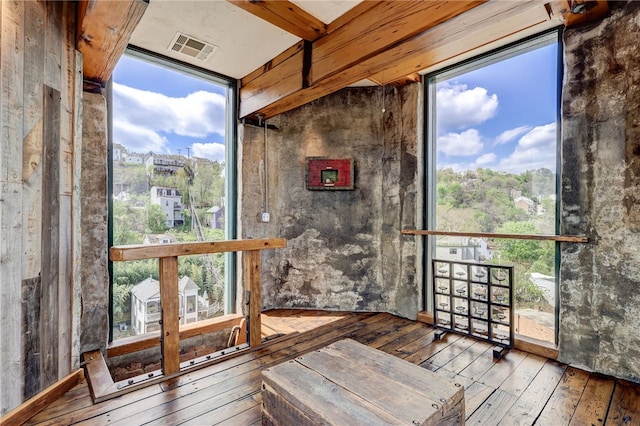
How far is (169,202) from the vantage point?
275cm

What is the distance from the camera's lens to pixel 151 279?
2.65 metres

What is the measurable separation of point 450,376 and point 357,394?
3.85 feet

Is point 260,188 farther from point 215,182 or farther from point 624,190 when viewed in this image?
point 624,190

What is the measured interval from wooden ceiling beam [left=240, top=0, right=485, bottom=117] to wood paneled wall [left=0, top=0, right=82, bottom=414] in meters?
1.44

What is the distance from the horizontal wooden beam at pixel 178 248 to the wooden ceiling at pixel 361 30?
1.25 metres

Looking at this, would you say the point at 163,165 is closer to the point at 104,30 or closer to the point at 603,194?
the point at 104,30

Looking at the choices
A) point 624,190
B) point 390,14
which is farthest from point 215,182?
point 624,190

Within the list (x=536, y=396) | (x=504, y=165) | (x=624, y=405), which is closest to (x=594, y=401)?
(x=624, y=405)

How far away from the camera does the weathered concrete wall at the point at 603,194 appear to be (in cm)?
187

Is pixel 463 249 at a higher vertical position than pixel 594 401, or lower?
higher

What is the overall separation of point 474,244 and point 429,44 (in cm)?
183

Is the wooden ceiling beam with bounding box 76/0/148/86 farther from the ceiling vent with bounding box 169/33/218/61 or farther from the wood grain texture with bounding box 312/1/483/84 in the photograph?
the wood grain texture with bounding box 312/1/483/84

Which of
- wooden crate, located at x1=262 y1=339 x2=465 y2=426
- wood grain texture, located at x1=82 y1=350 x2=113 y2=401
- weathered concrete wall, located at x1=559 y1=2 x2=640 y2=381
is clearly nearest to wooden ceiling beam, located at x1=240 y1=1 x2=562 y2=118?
weathered concrete wall, located at x1=559 y1=2 x2=640 y2=381

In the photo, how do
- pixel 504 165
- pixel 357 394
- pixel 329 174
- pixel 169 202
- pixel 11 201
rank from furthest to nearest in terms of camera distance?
pixel 329 174 < pixel 169 202 < pixel 504 165 < pixel 11 201 < pixel 357 394
